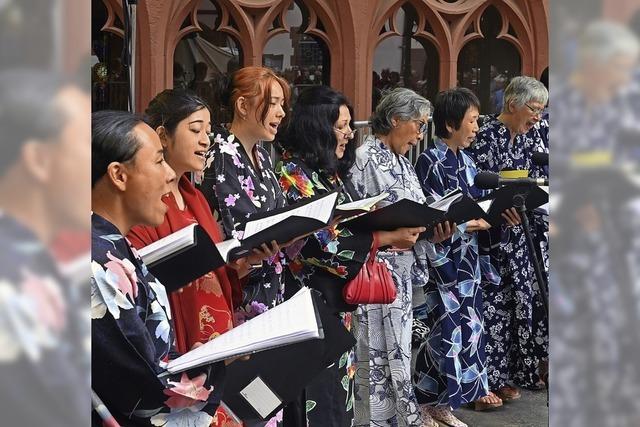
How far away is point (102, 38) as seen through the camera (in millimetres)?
7504

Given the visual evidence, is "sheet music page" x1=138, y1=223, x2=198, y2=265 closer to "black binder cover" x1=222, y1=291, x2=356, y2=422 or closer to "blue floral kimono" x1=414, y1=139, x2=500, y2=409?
"black binder cover" x1=222, y1=291, x2=356, y2=422

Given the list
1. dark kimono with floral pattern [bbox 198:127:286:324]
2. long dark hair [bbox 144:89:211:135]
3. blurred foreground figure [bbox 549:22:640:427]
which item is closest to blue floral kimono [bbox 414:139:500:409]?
dark kimono with floral pattern [bbox 198:127:286:324]

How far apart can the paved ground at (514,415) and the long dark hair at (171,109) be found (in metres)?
2.86

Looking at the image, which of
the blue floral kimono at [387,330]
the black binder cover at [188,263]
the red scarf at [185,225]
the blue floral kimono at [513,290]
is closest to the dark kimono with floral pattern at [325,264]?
the blue floral kimono at [387,330]

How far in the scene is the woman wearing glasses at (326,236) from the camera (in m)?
3.86

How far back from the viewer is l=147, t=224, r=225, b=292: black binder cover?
7.98 feet

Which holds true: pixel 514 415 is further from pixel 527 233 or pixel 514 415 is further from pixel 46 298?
pixel 46 298

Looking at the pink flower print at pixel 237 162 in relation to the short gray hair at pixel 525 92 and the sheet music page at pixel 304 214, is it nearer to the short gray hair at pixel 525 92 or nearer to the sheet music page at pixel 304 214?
the sheet music page at pixel 304 214

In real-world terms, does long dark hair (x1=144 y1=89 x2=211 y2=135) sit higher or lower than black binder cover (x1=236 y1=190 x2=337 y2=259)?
higher

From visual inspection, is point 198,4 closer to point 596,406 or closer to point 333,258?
point 333,258

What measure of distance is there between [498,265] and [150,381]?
4.17m

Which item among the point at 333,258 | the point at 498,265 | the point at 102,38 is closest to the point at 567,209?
the point at 333,258

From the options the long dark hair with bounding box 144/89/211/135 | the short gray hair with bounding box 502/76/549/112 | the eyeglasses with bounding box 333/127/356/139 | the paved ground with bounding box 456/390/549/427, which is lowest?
the paved ground with bounding box 456/390/549/427

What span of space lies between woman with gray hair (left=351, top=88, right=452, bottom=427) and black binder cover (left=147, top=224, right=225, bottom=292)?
2116mm
